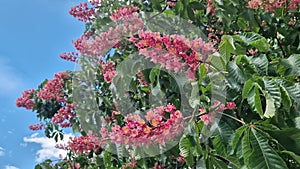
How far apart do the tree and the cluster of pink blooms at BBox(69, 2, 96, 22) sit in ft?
0.12

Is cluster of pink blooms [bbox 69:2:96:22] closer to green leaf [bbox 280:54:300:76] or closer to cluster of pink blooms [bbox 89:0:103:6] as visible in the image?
cluster of pink blooms [bbox 89:0:103:6]

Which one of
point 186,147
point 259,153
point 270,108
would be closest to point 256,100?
point 270,108

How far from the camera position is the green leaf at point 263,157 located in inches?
35.1

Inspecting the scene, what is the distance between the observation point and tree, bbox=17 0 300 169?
1.00m

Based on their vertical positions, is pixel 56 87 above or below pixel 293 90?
above

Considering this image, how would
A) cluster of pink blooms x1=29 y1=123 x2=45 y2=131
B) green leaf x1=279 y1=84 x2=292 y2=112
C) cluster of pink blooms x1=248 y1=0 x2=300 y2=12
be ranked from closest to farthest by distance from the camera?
green leaf x1=279 y1=84 x2=292 y2=112 < cluster of pink blooms x1=248 y1=0 x2=300 y2=12 < cluster of pink blooms x1=29 y1=123 x2=45 y2=131

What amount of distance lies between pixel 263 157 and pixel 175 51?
0.42 m

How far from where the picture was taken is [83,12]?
2.60 m

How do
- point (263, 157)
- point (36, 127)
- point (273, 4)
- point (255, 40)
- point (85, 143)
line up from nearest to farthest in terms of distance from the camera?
point (263, 157) < point (255, 40) < point (273, 4) < point (85, 143) < point (36, 127)

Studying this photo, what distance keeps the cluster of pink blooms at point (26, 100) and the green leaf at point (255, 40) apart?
2600 millimetres

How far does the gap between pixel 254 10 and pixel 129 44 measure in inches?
25.8

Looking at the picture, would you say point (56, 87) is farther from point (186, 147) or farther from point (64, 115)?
point (186, 147)

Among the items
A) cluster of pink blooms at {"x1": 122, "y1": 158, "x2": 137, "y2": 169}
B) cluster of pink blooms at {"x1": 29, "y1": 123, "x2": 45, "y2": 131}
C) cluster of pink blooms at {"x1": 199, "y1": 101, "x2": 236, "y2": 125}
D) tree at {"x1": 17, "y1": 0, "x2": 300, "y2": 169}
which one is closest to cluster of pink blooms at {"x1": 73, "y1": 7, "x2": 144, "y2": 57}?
tree at {"x1": 17, "y1": 0, "x2": 300, "y2": 169}

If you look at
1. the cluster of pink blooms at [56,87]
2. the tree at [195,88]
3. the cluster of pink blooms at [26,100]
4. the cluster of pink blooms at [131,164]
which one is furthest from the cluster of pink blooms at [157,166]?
the cluster of pink blooms at [26,100]
